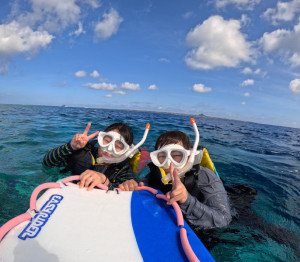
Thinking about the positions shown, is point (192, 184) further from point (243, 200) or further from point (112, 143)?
point (243, 200)

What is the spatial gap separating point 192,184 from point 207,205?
0.93ft

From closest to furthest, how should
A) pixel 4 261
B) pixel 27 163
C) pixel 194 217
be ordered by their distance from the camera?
pixel 4 261 → pixel 194 217 → pixel 27 163

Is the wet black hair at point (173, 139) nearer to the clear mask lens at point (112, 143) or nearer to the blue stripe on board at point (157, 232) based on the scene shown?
the clear mask lens at point (112, 143)

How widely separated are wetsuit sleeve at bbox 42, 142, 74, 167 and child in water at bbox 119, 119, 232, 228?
107 centimetres

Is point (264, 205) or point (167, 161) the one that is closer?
point (167, 161)

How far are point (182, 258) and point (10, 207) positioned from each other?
258cm

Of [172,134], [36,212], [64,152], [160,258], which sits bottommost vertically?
[160,258]

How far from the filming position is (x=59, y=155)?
2725mm

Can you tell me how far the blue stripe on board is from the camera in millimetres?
1352

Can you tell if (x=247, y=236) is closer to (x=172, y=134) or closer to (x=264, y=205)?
(x=264, y=205)

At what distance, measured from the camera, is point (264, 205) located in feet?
11.8

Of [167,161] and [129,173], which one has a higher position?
[167,161]

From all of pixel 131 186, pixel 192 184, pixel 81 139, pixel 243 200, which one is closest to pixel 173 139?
pixel 192 184

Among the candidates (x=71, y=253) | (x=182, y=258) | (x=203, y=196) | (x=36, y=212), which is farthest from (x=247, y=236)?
(x=36, y=212)
